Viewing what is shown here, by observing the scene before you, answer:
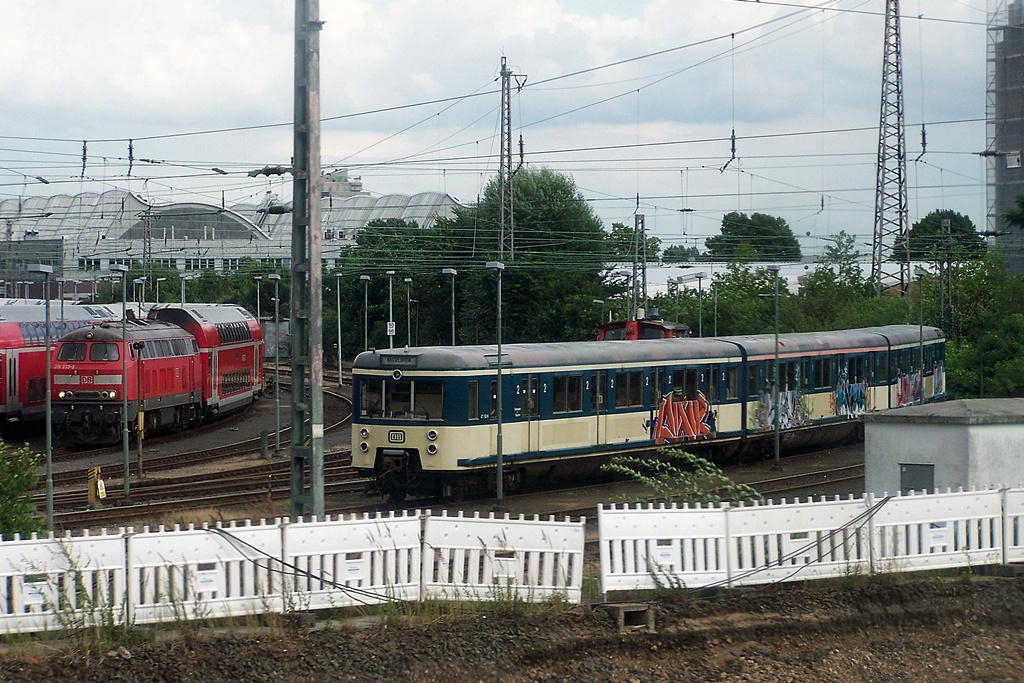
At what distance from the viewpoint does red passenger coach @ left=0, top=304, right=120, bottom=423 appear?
1416 inches

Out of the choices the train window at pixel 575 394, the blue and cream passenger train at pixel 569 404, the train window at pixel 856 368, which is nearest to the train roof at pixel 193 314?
the blue and cream passenger train at pixel 569 404

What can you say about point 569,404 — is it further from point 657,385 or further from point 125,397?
point 125,397

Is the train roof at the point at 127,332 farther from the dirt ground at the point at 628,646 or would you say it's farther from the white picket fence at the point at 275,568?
the dirt ground at the point at 628,646

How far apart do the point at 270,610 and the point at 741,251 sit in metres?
83.9

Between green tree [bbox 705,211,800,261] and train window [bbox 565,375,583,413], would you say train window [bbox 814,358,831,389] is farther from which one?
green tree [bbox 705,211,800,261]

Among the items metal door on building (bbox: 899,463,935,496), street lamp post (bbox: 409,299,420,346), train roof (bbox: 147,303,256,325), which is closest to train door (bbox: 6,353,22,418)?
train roof (bbox: 147,303,256,325)

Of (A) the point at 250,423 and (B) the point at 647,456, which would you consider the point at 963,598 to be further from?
(A) the point at 250,423

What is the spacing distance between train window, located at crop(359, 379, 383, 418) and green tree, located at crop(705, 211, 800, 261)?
7169cm

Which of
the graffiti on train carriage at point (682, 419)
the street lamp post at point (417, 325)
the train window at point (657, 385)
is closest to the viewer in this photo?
the train window at point (657, 385)

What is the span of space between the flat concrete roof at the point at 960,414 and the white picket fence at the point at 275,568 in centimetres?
660

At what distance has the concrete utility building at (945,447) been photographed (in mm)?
15688

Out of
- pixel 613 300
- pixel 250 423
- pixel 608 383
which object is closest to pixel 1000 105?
pixel 613 300

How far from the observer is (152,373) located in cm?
3609

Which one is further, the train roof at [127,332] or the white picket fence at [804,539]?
the train roof at [127,332]
